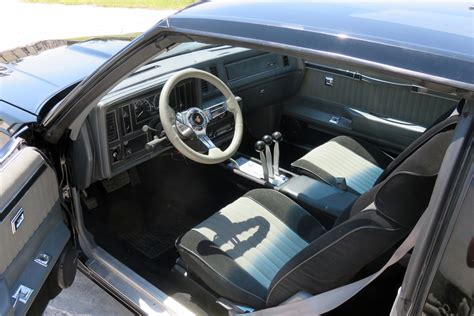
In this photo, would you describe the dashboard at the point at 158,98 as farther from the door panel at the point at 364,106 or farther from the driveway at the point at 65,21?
the driveway at the point at 65,21

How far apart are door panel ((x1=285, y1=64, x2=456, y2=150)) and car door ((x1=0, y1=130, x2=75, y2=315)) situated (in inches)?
86.1

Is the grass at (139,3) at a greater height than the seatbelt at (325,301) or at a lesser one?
lesser

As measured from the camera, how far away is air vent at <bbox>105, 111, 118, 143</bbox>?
2424mm

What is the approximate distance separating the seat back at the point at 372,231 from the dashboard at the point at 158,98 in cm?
98

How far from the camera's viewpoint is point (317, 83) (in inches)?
143

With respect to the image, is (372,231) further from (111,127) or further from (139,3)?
(139,3)

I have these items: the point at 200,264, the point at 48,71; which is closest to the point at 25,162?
the point at 200,264

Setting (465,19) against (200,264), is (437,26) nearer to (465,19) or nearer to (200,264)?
(465,19)

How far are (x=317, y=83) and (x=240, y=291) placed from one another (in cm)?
222

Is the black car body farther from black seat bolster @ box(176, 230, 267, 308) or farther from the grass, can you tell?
the grass

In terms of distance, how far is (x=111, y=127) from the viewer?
8.10ft


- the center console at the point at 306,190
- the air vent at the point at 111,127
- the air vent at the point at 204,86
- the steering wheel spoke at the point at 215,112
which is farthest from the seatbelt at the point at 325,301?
the air vent at the point at 204,86

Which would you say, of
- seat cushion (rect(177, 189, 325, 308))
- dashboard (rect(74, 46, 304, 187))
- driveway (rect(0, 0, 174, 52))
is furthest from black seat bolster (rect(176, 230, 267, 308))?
driveway (rect(0, 0, 174, 52))

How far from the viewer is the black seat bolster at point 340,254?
1317 millimetres
